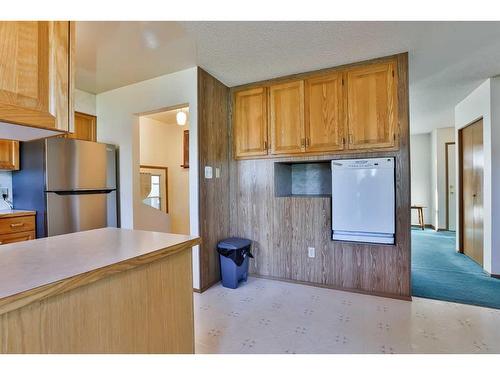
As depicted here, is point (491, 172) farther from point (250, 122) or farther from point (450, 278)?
point (250, 122)

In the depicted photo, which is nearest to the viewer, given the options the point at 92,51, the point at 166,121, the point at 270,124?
the point at 92,51

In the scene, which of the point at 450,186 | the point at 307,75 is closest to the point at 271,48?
the point at 307,75

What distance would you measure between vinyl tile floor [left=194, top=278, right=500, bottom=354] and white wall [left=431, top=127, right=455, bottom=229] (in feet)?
14.1

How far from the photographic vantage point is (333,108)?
2725 millimetres

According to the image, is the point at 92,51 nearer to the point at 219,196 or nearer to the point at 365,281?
the point at 219,196

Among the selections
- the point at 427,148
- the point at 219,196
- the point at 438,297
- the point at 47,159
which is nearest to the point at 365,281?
the point at 438,297

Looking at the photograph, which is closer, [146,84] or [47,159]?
[47,159]

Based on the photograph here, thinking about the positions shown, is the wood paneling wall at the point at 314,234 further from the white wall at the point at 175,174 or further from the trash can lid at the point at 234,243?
the white wall at the point at 175,174

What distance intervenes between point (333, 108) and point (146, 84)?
211cm

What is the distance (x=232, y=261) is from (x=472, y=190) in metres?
3.49

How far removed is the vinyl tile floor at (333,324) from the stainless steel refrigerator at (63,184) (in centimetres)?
154

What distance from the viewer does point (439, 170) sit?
230 inches

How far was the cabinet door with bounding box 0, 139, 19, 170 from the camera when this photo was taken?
2713mm
